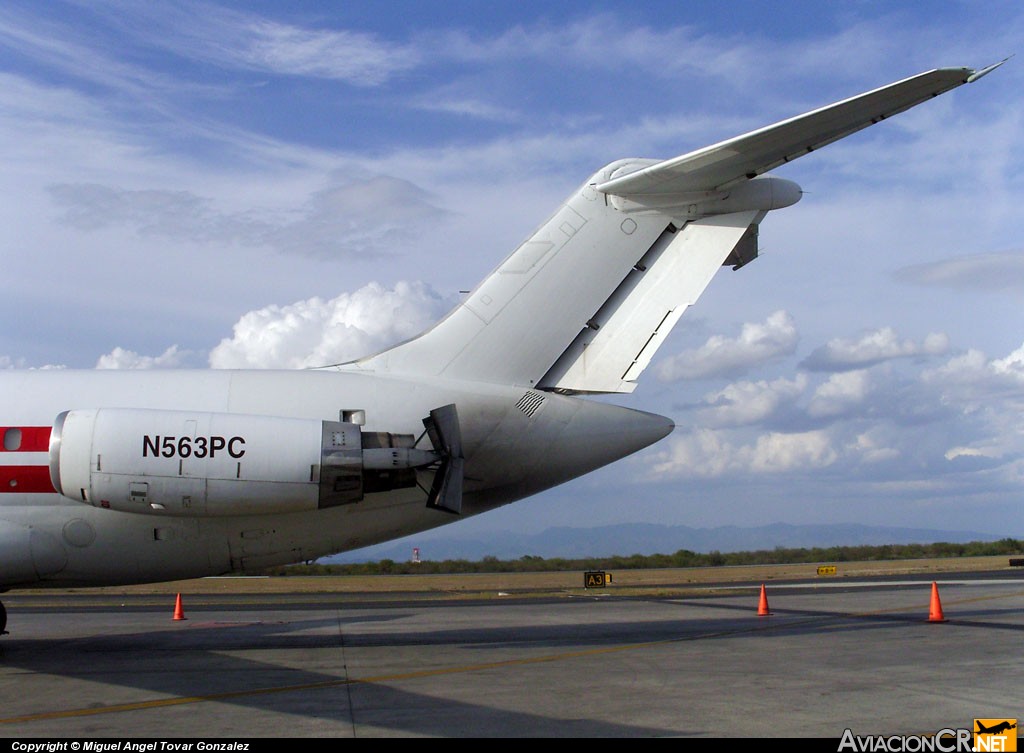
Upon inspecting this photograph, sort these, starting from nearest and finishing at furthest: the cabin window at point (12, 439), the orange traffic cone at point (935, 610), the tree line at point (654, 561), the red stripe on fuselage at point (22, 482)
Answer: the red stripe on fuselage at point (22, 482) → the cabin window at point (12, 439) → the orange traffic cone at point (935, 610) → the tree line at point (654, 561)

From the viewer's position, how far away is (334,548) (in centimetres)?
1272

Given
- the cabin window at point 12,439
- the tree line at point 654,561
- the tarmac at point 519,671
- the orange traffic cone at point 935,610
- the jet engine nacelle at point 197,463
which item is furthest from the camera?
the tree line at point 654,561

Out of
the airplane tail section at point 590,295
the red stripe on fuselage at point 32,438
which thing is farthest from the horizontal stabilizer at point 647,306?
the red stripe on fuselage at point 32,438

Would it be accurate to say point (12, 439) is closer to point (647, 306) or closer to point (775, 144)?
point (647, 306)

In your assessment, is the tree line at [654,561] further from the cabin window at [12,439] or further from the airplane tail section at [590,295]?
the airplane tail section at [590,295]

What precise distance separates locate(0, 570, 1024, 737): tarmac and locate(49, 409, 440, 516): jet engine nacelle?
6.72ft

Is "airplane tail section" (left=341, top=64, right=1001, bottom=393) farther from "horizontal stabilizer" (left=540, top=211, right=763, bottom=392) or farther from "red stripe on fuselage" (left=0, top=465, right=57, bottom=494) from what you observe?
"red stripe on fuselage" (left=0, top=465, right=57, bottom=494)

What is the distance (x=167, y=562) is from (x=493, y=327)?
5074 mm

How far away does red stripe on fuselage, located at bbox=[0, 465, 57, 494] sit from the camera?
12.1m

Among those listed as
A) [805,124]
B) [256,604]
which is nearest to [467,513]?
[805,124]

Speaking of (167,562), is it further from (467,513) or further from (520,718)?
(520,718)

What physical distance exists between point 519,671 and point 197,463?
4424 mm

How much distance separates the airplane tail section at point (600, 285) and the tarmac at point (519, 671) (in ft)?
12.4

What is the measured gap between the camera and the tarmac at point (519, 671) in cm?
866
